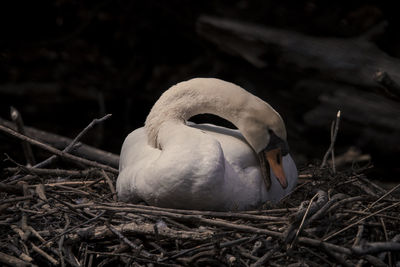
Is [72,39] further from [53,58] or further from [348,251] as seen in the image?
[348,251]

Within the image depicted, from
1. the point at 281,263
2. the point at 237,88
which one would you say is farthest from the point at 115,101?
the point at 281,263

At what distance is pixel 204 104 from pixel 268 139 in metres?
0.53

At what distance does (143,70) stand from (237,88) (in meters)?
4.93

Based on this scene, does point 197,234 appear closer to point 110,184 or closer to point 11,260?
point 11,260

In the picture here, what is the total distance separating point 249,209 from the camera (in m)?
3.67

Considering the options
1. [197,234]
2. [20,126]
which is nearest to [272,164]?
[197,234]

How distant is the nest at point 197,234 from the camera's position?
3.07 m

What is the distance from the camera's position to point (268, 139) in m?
3.79

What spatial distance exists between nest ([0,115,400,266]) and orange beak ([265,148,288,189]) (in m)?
0.15

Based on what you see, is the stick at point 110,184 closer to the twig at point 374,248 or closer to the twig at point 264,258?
the twig at point 264,258

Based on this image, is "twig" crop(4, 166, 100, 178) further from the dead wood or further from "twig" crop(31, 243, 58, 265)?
the dead wood

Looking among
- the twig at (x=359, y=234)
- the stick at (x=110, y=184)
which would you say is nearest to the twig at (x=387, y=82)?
the twig at (x=359, y=234)

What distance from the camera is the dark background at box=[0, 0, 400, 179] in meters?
7.55

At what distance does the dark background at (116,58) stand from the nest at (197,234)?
12.7 ft
